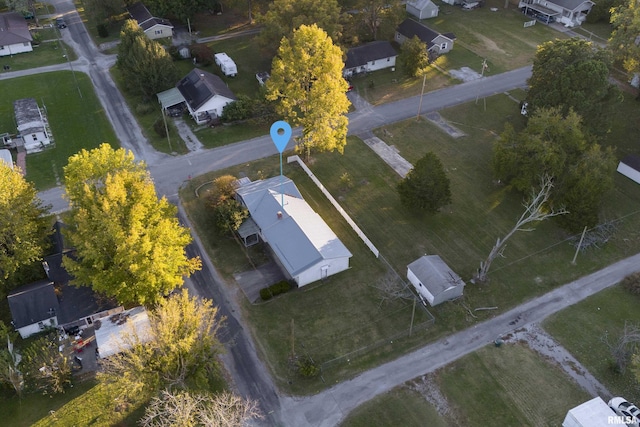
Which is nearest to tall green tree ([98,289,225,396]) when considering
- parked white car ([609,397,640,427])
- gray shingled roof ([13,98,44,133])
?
parked white car ([609,397,640,427])

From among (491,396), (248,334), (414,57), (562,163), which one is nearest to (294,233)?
(248,334)

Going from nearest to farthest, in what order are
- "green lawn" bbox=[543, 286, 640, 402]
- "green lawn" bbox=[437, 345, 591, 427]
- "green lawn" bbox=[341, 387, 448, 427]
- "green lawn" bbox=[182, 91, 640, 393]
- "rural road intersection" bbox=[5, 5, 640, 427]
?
Answer: "green lawn" bbox=[341, 387, 448, 427] < "green lawn" bbox=[437, 345, 591, 427] < "rural road intersection" bbox=[5, 5, 640, 427] < "green lawn" bbox=[543, 286, 640, 402] < "green lawn" bbox=[182, 91, 640, 393]

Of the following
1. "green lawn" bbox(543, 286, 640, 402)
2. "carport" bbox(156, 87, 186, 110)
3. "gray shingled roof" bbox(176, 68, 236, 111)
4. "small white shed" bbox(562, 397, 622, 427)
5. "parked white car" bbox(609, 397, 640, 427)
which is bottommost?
"green lawn" bbox(543, 286, 640, 402)

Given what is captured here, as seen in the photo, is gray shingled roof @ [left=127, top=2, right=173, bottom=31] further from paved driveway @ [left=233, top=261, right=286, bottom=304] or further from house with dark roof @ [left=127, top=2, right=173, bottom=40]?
paved driveway @ [left=233, top=261, right=286, bottom=304]

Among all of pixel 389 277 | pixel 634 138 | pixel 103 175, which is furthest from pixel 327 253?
pixel 634 138

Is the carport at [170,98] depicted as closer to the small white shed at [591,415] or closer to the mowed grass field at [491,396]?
the mowed grass field at [491,396]

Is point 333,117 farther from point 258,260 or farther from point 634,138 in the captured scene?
point 634,138
